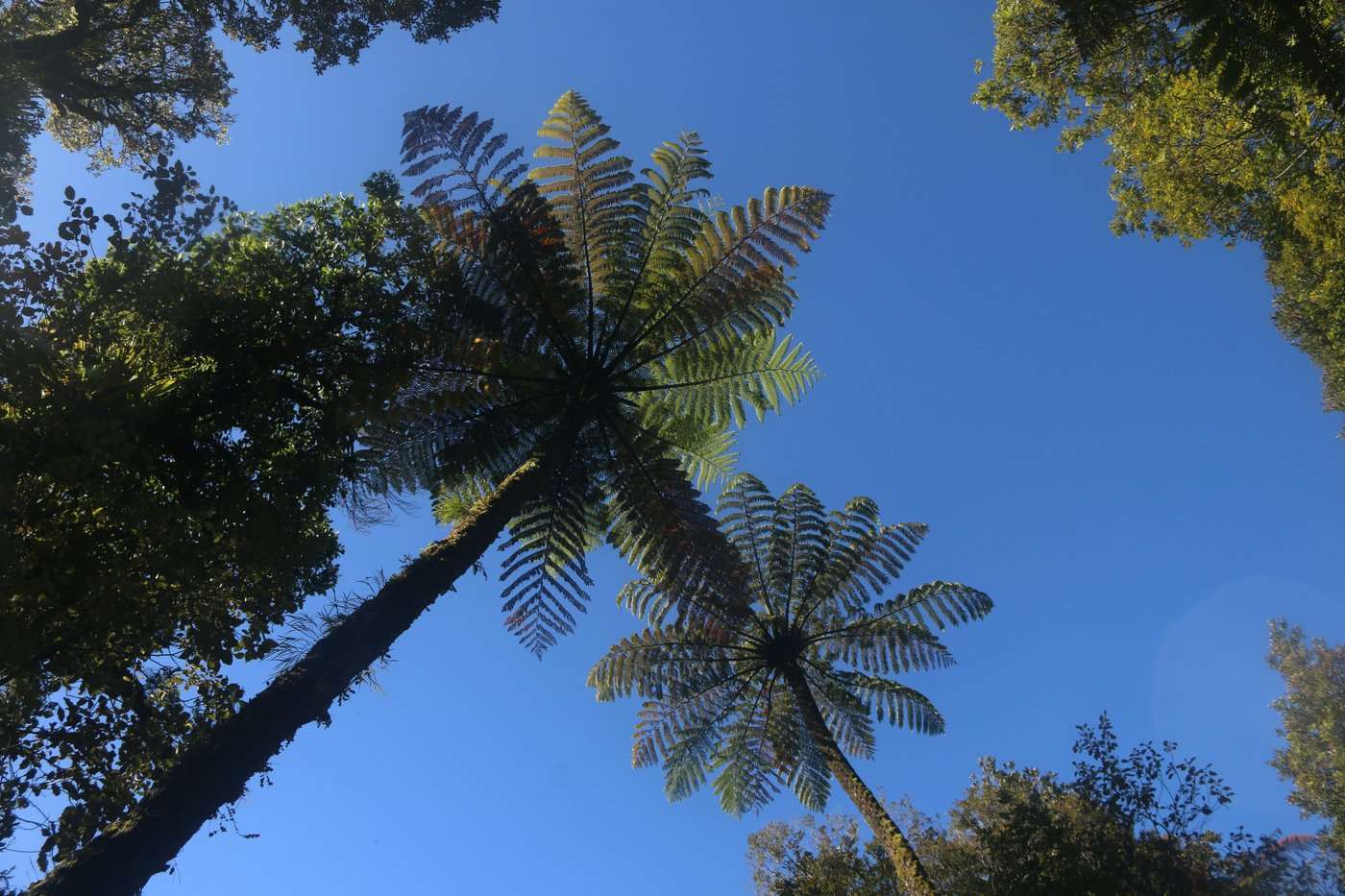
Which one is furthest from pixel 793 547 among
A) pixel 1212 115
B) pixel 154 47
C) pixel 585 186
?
pixel 154 47

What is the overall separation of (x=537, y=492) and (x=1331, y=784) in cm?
1661

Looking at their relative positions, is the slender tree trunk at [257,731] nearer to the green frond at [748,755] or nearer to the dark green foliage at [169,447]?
the dark green foliage at [169,447]

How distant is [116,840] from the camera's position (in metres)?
3.37

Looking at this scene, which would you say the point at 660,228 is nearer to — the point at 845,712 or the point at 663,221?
the point at 663,221

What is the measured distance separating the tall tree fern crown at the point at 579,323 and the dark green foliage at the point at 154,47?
190 inches

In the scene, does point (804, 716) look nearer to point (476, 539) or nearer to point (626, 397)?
point (626, 397)

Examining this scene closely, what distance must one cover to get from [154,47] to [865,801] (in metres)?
12.6

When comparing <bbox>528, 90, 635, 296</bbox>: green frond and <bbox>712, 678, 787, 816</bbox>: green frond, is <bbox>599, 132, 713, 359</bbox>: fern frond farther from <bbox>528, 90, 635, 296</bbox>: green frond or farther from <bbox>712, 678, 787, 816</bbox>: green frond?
<bbox>712, 678, 787, 816</bbox>: green frond

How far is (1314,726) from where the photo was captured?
15.9 meters

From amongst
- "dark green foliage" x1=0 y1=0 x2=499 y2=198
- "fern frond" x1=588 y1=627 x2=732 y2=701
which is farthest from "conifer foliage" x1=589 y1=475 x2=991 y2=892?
"dark green foliage" x1=0 y1=0 x2=499 y2=198

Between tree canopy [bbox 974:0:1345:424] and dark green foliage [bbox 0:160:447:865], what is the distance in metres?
6.30

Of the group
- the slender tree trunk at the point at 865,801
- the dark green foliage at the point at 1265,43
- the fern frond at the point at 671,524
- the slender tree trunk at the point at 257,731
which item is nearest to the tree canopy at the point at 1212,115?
the dark green foliage at the point at 1265,43

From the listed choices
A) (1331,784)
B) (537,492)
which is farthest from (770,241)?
(1331,784)

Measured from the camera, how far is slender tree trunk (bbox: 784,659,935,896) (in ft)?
23.4
